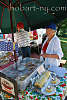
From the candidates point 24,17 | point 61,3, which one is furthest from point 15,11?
point 61,3

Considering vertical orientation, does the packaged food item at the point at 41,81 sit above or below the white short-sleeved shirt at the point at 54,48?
below

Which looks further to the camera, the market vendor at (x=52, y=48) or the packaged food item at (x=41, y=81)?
the market vendor at (x=52, y=48)

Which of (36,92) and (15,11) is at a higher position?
(15,11)

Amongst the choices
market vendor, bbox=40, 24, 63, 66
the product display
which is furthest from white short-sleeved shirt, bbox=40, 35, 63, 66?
the product display

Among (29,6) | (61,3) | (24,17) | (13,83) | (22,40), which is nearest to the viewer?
(13,83)

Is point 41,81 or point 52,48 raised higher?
point 52,48

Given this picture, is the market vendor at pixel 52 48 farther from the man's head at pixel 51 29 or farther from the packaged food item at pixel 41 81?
the packaged food item at pixel 41 81

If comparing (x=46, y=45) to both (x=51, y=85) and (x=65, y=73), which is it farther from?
(x=51, y=85)

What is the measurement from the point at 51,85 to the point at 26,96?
32 centimetres

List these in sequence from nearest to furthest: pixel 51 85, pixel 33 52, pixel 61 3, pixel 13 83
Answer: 1. pixel 13 83
2. pixel 51 85
3. pixel 61 3
4. pixel 33 52

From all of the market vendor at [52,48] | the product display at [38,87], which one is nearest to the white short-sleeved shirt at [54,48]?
the market vendor at [52,48]

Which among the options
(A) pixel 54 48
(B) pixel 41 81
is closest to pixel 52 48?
(A) pixel 54 48

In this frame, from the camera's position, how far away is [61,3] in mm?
1668

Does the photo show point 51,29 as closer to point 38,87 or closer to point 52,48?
point 52,48
